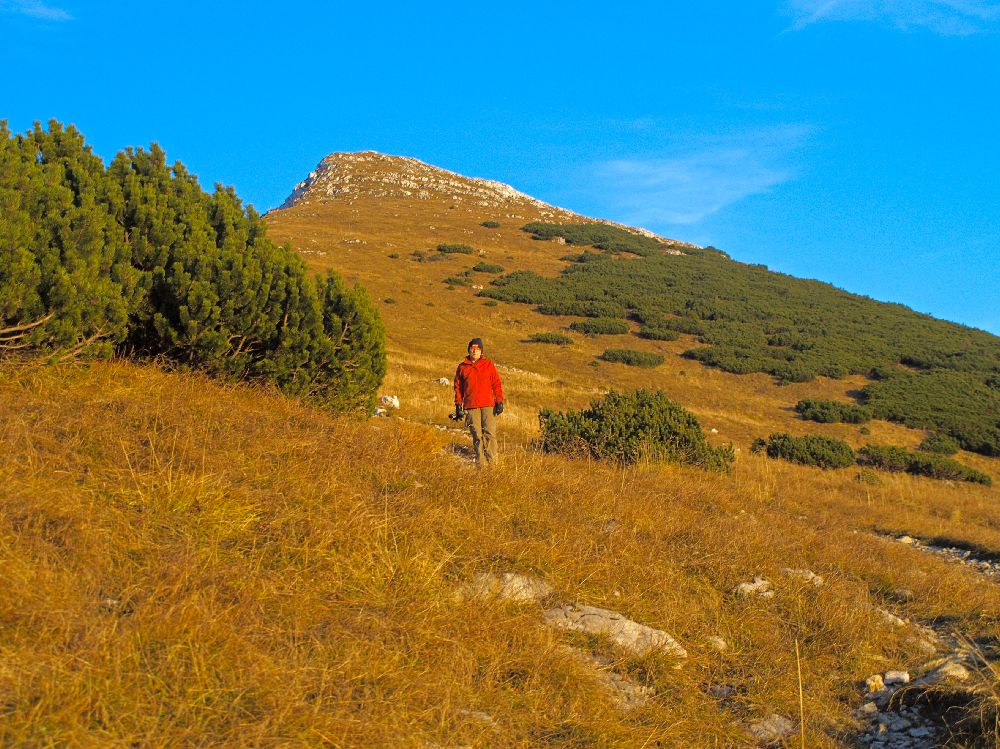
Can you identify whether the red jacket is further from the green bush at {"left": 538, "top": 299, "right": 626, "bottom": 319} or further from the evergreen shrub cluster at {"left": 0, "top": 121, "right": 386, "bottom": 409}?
the green bush at {"left": 538, "top": 299, "right": 626, "bottom": 319}

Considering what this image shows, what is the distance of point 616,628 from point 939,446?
21964 millimetres

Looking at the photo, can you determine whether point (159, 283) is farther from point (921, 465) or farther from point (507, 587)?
point (921, 465)

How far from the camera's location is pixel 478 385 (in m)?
8.46

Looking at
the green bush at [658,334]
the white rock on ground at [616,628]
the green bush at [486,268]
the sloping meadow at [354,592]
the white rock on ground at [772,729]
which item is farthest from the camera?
the green bush at [486,268]

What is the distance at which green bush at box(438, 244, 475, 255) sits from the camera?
4697cm

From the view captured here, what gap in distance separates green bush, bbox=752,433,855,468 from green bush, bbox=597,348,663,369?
10.7 metres

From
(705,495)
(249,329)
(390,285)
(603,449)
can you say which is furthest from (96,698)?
(390,285)

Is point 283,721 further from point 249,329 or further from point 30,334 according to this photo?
point 249,329

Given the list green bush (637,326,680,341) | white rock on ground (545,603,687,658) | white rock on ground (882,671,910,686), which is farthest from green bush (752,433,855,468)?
green bush (637,326,680,341)

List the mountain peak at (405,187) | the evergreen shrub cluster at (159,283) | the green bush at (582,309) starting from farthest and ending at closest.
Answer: the mountain peak at (405,187) → the green bush at (582,309) → the evergreen shrub cluster at (159,283)

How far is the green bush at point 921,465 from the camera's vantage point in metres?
18.6

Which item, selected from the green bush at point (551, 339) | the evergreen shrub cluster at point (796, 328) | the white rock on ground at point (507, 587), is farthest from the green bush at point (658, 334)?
the white rock on ground at point (507, 587)

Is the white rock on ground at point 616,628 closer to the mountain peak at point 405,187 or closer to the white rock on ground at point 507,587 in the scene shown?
the white rock on ground at point 507,587

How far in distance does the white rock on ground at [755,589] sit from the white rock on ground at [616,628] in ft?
3.81
